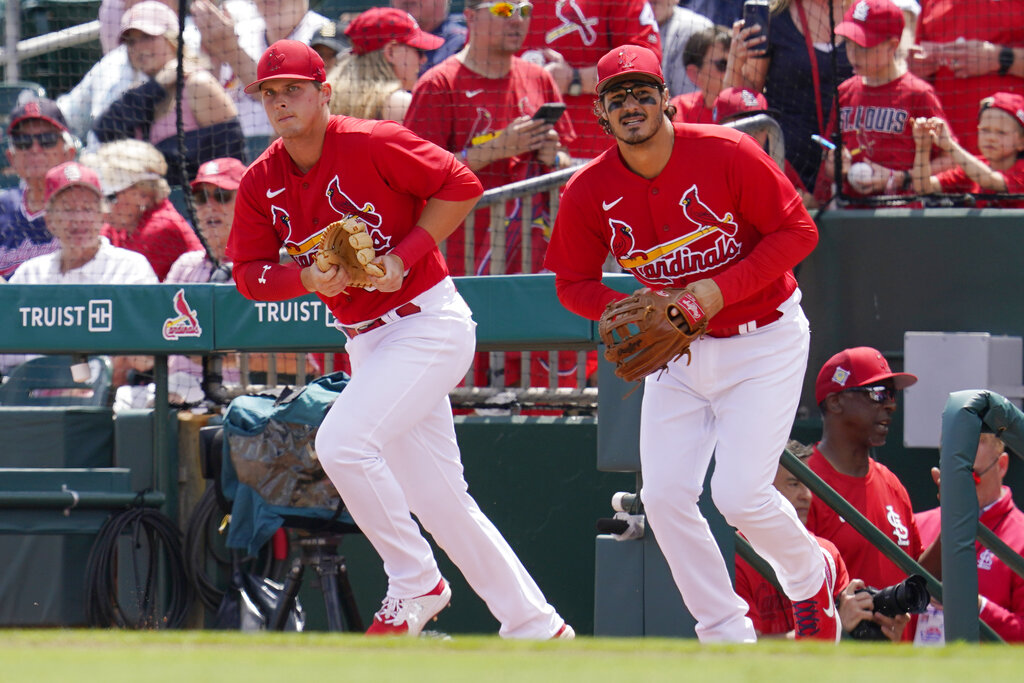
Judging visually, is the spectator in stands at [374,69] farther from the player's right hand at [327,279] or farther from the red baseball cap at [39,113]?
the player's right hand at [327,279]

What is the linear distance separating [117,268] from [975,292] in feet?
13.3

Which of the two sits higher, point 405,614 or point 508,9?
point 508,9

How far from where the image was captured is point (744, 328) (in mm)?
4422

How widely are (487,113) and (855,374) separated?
2.14 m

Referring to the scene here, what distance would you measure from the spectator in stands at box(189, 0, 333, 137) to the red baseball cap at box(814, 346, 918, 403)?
3.82m

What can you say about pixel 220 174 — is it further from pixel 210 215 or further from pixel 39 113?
pixel 39 113

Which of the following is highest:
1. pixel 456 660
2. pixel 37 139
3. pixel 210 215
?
pixel 37 139

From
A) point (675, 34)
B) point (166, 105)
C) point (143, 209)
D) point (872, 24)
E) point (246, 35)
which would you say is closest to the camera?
point (872, 24)

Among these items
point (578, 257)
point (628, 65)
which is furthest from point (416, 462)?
point (628, 65)

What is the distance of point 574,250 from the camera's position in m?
4.57

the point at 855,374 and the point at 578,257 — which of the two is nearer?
the point at 578,257

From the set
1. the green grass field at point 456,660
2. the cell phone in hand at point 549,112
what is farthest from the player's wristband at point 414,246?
the cell phone in hand at point 549,112

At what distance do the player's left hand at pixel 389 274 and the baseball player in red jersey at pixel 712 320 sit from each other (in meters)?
0.57

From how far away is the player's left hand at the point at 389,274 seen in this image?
4.34 m
